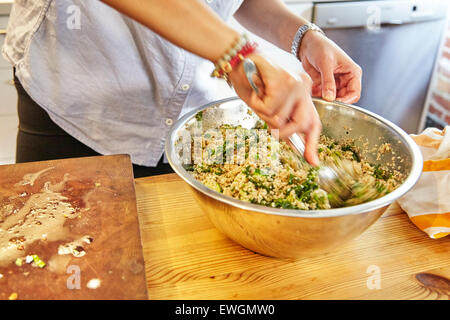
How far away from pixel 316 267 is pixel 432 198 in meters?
0.33

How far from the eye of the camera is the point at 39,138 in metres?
1.22

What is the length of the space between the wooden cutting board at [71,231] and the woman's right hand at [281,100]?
346mm

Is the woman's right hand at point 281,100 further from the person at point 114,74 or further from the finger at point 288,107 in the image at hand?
the person at point 114,74

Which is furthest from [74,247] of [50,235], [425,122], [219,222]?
[425,122]

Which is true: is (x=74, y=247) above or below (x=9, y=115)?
above

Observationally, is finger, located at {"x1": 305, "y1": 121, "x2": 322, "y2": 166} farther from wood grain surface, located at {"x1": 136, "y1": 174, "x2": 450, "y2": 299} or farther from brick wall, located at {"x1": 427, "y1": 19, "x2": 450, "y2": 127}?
brick wall, located at {"x1": 427, "y1": 19, "x2": 450, "y2": 127}

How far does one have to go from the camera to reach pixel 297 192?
0.81m

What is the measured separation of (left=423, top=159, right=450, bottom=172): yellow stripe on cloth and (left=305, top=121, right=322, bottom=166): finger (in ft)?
1.09

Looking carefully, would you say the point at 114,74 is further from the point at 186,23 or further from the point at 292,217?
the point at 292,217

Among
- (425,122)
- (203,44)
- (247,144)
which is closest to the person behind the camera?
(203,44)

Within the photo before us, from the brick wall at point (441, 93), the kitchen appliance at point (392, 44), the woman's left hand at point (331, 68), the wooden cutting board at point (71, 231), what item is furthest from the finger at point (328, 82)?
the brick wall at point (441, 93)

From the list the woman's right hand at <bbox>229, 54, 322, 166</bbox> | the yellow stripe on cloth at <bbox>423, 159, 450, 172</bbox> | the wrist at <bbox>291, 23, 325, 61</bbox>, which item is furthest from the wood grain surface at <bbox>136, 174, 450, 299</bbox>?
the wrist at <bbox>291, 23, 325, 61</bbox>

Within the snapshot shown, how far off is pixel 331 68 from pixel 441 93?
7.02 feet

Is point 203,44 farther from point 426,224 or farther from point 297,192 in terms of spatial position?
point 426,224
